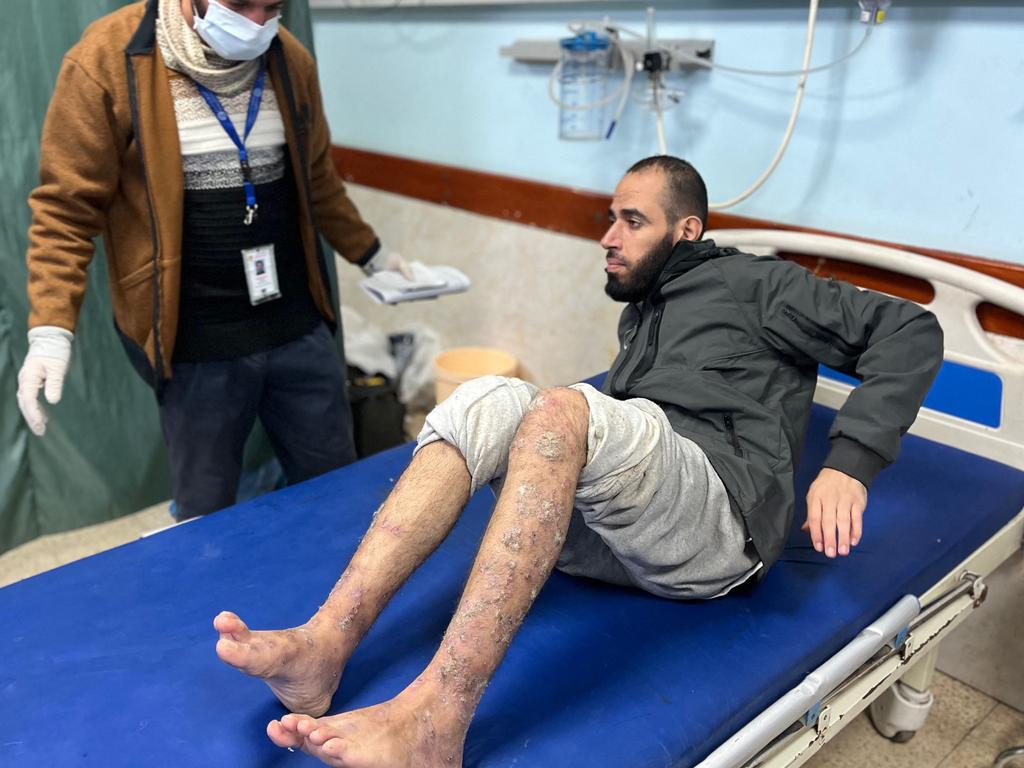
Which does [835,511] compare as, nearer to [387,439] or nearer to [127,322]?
[127,322]

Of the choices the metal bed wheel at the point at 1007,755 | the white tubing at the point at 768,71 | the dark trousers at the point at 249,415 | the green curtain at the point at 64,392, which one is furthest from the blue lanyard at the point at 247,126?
the metal bed wheel at the point at 1007,755

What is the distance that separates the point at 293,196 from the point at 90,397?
105 centimetres

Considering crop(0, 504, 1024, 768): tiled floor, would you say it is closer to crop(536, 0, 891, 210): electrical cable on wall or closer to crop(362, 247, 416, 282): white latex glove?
crop(536, 0, 891, 210): electrical cable on wall

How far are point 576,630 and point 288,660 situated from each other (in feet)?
1.61

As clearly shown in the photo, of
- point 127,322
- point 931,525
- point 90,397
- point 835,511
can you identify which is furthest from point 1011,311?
point 90,397

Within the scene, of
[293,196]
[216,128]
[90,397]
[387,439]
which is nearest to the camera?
[216,128]

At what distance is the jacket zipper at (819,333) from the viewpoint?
5.13 feet

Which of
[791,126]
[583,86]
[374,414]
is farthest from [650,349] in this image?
[374,414]

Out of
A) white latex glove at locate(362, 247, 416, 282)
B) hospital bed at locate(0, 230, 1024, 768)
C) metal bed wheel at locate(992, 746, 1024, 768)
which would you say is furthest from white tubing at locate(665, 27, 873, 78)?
metal bed wheel at locate(992, 746, 1024, 768)

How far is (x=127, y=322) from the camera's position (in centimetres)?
193

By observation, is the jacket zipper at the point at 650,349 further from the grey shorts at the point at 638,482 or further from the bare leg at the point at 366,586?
the bare leg at the point at 366,586

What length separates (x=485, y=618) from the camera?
1.15m

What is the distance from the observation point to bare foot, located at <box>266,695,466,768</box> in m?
1.04

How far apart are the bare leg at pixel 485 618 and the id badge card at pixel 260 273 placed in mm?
932
